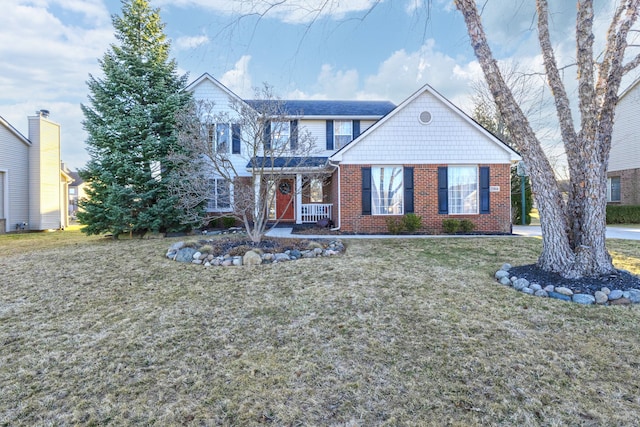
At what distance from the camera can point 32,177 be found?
16312mm

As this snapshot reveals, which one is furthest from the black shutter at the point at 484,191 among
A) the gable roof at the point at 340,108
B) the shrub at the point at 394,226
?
the gable roof at the point at 340,108

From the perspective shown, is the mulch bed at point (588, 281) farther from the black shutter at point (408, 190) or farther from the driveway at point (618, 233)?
the driveway at point (618, 233)

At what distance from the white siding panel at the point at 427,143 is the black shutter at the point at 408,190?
17.8 inches

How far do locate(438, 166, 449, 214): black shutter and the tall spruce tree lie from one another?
9.73m

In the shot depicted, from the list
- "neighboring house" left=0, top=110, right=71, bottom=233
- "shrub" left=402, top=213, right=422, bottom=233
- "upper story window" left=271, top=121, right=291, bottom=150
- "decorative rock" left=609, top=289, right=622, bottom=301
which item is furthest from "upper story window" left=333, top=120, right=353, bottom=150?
"neighboring house" left=0, top=110, right=71, bottom=233

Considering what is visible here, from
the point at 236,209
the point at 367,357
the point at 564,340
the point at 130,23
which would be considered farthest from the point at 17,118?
the point at 564,340

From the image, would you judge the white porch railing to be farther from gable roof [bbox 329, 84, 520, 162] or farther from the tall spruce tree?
the tall spruce tree

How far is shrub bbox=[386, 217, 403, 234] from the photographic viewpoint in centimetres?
1177

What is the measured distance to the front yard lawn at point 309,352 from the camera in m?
2.48

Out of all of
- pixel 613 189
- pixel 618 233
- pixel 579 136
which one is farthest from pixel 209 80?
pixel 613 189

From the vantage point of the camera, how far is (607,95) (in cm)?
543

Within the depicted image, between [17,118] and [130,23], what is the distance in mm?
10012

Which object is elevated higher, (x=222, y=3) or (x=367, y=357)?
(x=222, y=3)

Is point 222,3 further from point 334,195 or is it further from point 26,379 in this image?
point 334,195
